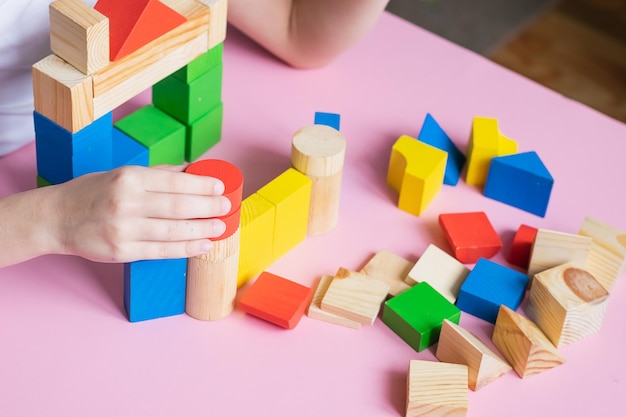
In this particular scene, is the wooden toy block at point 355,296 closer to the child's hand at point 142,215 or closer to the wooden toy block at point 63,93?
the child's hand at point 142,215

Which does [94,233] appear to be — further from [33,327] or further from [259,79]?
[259,79]

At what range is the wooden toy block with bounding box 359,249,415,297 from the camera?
33.3 inches

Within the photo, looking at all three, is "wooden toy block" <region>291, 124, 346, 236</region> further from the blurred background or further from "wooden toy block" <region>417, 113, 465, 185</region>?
the blurred background

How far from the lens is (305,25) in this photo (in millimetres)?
1078

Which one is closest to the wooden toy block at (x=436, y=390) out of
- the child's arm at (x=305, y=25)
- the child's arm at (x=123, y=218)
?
the child's arm at (x=123, y=218)

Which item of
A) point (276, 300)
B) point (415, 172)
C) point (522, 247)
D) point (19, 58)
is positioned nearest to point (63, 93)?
point (19, 58)

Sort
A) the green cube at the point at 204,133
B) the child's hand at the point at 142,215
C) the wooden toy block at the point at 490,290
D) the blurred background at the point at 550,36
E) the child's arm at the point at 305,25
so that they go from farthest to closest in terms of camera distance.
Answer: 1. the blurred background at the point at 550,36
2. the child's arm at the point at 305,25
3. the green cube at the point at 204,133
4. the wooden toy block at the point at 490,290
5. the child's hand at the point at 142,215

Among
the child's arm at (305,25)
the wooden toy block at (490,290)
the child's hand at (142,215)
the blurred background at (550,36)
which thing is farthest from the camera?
the blurred background at (550,36)

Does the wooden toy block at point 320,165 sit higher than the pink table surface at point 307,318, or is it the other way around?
the wooden toy block at point 320,165

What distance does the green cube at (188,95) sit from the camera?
35.9 inches

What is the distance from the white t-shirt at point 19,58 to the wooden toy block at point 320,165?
11.2 inches

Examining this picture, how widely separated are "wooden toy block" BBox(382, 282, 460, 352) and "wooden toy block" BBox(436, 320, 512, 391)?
0.01m

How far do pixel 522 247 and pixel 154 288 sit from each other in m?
0.38

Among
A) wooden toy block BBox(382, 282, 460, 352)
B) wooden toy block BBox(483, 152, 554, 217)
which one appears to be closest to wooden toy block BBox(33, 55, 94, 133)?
wooden toy block BBox(382, 282, 460, 352)
